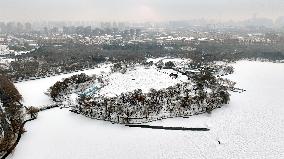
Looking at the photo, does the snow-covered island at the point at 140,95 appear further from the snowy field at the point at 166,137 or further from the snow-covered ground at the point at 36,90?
the snow-covered ground at the point at 36,90

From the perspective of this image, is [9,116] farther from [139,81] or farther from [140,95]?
[139,81]

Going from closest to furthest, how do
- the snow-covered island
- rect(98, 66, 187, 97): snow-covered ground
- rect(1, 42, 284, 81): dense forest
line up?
1. the snow-covered island
2. rect(98, 66, 187, 97): snow-covered ground
3. rect(1, 42, 284, 81): dense forest

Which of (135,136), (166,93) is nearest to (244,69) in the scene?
(166,93)

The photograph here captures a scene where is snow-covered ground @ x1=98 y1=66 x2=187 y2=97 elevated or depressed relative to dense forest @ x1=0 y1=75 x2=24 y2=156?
elevated

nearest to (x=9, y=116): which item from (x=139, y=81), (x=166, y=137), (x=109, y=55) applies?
(x=166, y=137)

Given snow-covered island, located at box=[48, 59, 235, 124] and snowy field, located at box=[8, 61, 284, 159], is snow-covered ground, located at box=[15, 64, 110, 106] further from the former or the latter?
snowy field, located at box=[8, 61, 284, 159]

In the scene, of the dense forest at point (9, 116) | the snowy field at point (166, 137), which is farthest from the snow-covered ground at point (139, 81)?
the dense forest at point (9, 116)

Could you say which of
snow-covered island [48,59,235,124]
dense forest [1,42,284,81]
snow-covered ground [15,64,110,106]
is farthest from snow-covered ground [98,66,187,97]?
dense forest [1,42,284,81]

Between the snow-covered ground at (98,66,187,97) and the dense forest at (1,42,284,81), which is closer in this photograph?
the snow-covered ground at (98,66,187,97)
